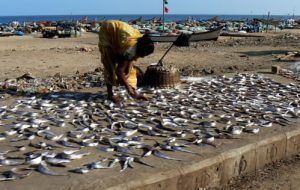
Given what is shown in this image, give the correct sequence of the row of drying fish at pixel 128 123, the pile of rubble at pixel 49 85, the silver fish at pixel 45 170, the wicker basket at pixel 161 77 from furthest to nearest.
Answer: the pile of rubble at pixel 49 85, the wicker basket at pixel 161 77, the row of drying fish at pixel 128 123, the silver fish at pixel 45 170

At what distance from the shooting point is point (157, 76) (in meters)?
8.38

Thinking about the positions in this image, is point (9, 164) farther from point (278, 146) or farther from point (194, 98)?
point (194, 98)

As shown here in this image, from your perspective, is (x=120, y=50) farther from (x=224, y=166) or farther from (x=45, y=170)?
(x=45, y=170)

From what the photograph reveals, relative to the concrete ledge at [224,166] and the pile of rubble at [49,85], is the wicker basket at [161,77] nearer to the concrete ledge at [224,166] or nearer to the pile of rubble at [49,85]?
the pile of rubble at [49,85]

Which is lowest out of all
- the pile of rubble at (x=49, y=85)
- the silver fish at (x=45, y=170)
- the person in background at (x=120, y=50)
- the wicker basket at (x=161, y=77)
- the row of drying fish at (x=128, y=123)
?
the pile of rubble at (x=49, y=85)

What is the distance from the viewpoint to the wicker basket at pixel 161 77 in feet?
27.4

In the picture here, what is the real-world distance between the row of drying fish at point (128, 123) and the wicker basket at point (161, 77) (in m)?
0.24

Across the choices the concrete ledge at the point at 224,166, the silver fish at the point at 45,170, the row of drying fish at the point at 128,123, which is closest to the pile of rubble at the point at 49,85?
the row of drying fish at the point at 128,123

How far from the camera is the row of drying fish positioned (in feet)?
14.9

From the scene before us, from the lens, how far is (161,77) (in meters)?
8.36

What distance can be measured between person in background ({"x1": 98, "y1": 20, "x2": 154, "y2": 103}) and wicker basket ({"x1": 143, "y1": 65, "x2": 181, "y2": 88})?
108 centimetres

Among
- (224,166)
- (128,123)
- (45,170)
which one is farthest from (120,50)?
(45,170)

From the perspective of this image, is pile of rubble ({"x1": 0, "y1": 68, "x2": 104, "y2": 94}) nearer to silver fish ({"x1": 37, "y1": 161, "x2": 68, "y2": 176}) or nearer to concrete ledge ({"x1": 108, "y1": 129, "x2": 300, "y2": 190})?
silver fish ({"x1": 37, "y1": 161, "x2": 68, "y2": 176})

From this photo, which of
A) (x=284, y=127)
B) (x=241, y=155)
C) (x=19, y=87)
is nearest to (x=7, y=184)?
(x=241, y=155)
